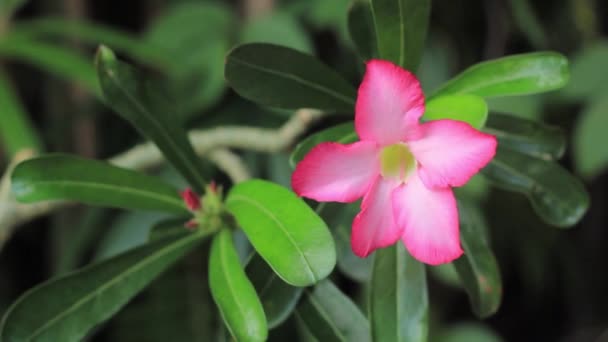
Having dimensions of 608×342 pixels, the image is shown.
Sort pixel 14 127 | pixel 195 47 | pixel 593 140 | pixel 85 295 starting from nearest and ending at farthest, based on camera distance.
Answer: pixel 85 295
pixel 14 127
pixel 593 140
pixel 195 47

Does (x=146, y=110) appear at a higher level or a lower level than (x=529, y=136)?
higher

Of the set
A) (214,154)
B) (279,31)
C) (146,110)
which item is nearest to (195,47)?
(279,31)

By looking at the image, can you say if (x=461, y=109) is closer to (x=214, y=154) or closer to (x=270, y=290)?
(x=270, y=290)

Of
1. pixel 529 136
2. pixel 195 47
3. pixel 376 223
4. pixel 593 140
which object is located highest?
pixel 376 223

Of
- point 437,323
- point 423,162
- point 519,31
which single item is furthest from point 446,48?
point 423,162

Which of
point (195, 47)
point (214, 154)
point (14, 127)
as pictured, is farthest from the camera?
point (195, 47)

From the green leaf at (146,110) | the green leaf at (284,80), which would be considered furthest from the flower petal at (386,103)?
the green leaf at (146,110)

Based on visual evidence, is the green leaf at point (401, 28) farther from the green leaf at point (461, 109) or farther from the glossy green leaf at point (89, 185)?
the glossy green leaf at point (89, 185)
